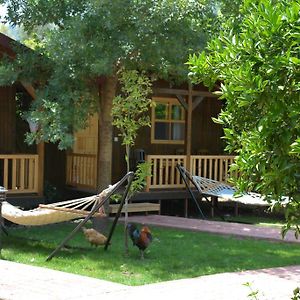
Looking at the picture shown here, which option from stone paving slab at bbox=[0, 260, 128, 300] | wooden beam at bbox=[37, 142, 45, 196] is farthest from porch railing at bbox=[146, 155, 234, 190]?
stone paving slab at bbox=[0, 260, 128, 300]

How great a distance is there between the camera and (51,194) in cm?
1577

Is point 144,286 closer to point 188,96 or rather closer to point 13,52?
point 13,52

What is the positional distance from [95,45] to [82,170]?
6228mm

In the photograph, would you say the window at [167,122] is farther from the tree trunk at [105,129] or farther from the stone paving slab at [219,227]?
the tree trunk at [105,129]

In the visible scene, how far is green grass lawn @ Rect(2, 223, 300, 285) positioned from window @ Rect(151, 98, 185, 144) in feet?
18.9

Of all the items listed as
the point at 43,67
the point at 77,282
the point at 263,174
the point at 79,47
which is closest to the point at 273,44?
the point at 263,174

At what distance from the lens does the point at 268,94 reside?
12.2ft

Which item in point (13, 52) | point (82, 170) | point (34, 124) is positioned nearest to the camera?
point (34, 124)

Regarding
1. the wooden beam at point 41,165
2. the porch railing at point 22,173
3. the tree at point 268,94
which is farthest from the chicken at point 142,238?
the tree at point 268,94

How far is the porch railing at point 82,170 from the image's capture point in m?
16.0

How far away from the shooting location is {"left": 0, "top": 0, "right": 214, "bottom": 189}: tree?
10.6 metres

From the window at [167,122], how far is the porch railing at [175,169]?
1220mm

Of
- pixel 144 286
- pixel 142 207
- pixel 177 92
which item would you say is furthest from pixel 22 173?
pixel 144 286

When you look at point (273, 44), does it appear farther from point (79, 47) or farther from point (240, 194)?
point (79, 47)
